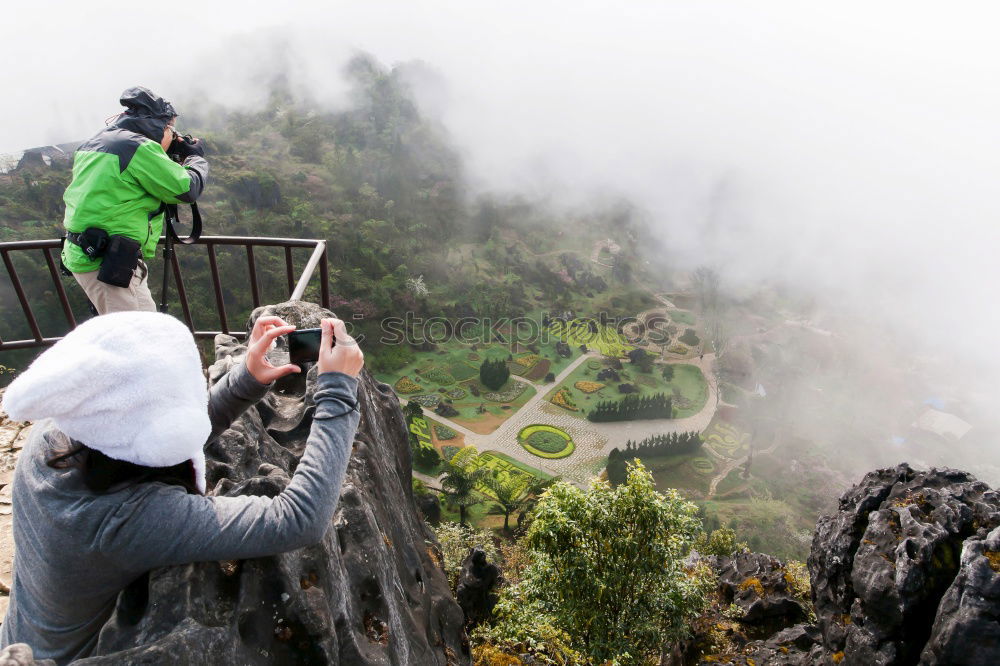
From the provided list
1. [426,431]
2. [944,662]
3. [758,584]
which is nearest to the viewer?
[944,662]

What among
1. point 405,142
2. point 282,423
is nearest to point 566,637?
point 282,423

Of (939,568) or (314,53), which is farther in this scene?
(314,53)

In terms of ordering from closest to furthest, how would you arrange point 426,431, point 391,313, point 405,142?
point 426,431 → point 391,313 → point 405,142

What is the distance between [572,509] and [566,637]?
2.14m

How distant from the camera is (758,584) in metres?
14.9

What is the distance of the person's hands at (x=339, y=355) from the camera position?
3.10m

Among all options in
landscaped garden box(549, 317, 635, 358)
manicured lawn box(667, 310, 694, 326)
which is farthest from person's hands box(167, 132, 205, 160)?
manicured lawn box(667, 310, 694, 326)

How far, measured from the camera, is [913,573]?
828cm

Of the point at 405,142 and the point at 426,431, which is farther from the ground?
the point at 405,142

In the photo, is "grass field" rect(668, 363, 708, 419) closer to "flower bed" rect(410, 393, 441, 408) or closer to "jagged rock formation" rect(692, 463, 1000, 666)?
"flower bed" rect(410, 393, 441, 408)

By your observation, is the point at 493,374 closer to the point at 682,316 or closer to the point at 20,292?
the point at 682,316

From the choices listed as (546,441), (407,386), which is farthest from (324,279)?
(407,386)

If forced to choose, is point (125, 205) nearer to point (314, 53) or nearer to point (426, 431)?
point (426, 431)

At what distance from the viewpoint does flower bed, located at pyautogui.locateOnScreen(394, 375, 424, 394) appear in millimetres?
63812
